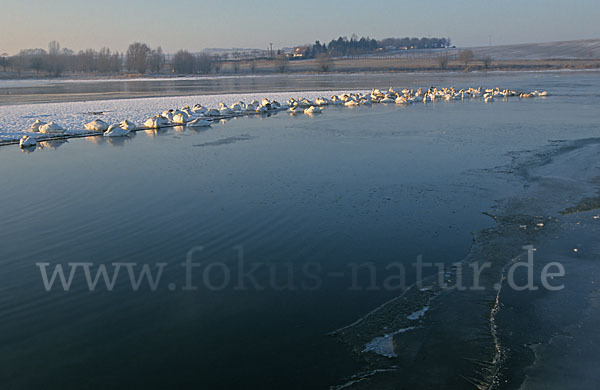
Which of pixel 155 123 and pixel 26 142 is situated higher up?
pixel 155 123

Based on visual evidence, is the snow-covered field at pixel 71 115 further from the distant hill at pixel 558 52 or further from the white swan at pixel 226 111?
the distant hill at pixel 558 52

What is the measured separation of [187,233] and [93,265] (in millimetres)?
1563

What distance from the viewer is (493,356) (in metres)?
4.54

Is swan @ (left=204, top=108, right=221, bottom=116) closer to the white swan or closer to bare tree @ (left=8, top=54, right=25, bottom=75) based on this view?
the white swan

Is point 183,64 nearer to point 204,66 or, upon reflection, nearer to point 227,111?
point 204,66

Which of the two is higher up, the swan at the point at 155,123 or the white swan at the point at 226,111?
the white swan at the point at 226,111

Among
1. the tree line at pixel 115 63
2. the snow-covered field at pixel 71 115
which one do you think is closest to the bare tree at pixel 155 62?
the tree line at pixel 115 63

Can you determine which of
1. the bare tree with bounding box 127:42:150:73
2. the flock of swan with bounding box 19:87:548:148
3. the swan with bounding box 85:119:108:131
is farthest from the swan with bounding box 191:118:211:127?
the bare tree with bounding box 127:42:150:73

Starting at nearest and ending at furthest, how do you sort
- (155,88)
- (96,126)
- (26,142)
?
(26,142) → (96,126) → (155,88)

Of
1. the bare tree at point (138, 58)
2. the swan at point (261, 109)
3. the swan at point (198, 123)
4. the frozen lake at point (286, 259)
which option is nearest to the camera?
the frozen lake at point (286, 259)

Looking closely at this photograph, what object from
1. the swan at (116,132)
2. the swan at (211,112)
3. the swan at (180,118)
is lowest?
the swan at (116,132)

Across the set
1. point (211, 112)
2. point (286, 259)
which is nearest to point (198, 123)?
point (211, 112)

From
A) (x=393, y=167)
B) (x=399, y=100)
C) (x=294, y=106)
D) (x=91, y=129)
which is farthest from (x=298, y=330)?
(x=399, y=100)

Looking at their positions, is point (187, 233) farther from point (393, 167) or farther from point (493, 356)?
point (393, 167)
